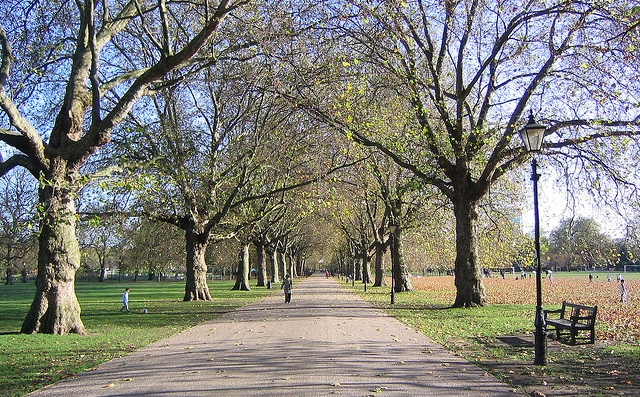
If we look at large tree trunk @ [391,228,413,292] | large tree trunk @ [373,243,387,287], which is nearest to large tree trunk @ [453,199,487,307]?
large tree trunk @ [391,228,413,292]

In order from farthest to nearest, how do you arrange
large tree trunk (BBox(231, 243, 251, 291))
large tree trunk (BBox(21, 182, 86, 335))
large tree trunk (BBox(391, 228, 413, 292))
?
large tree trunk (BBox(231, 243, 251, 291)) < large tree trunk (BBox(391, 228, 413, 292)) < large tree trunk (BBox(21, 182, 86, 335))

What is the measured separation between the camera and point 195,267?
30406 millimetres

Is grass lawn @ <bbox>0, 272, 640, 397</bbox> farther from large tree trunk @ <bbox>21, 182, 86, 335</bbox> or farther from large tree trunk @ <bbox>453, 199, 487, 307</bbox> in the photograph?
large tree trunk @ <bbox>453, 199, 487, 307</bbox>

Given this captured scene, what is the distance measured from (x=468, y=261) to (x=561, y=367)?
452 inches

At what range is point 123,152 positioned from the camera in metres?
24.8

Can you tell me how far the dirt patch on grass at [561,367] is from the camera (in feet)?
25.7

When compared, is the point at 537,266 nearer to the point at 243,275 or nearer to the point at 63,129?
the point at 63,129

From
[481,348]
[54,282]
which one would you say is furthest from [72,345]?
[481,348]

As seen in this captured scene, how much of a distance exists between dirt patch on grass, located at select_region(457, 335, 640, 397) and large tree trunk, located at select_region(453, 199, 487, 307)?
26.8 feet

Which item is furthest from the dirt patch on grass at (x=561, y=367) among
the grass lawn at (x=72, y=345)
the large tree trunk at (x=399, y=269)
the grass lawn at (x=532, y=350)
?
the large tree trunk at (x=399, y=269)

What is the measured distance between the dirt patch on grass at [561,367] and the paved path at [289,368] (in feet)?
1.53

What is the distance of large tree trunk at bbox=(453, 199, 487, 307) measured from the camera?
20953 mm

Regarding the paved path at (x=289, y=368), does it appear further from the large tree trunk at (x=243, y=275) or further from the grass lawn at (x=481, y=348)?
the large tree trunk at (x=243, y=275)

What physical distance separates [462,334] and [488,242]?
13.5 meters
